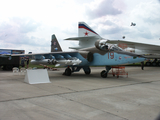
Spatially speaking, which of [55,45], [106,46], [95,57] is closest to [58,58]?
[95,57]

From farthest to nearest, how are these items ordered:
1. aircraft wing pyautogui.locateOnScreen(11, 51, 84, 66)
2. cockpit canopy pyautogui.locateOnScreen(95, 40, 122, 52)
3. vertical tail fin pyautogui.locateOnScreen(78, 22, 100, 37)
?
vertical tail fin pyautogui.locateOnScreen(78, 22, 100, 37) → aircraft wing pyautogui.locateOnScreen(11, 51, 84, 66) → cockpit canopy pyautogui.locateOnScreen(95, 40, 122, 52)

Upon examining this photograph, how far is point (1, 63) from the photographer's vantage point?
1614 centimetres

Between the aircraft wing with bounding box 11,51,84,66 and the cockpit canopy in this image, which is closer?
the cockpit canopy

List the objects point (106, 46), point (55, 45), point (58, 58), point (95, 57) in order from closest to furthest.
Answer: point (106, 46), point (95, 57), point (58, 58), point (55, 45)

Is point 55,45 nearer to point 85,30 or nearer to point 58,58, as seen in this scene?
point 58,58

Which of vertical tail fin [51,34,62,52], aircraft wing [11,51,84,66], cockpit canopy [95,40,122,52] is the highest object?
vertical tail fin [51,34,62,52]

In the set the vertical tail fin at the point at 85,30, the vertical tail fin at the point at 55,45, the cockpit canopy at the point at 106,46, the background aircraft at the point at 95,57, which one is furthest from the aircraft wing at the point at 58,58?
the vertical tail fin at the point at 85,30

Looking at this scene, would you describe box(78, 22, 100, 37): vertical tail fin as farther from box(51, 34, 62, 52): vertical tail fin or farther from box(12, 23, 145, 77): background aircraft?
box(12, 23, 145, 77): background aircraft

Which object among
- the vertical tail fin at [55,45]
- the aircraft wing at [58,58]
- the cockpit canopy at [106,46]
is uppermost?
the vertical tail fin at [55,45]

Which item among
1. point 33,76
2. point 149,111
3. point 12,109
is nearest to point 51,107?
point 12,109

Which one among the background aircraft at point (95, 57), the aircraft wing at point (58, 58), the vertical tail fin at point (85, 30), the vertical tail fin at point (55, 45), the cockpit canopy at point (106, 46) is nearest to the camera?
the background aircraft at point (95, 57)

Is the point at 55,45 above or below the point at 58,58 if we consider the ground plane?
above

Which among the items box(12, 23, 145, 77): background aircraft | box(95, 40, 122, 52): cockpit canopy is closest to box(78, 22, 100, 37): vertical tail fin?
box(12, 23, 145, 77): background aircraft

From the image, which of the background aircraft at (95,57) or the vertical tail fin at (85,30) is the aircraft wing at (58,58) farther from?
the vertical tail fin at (85,30)
